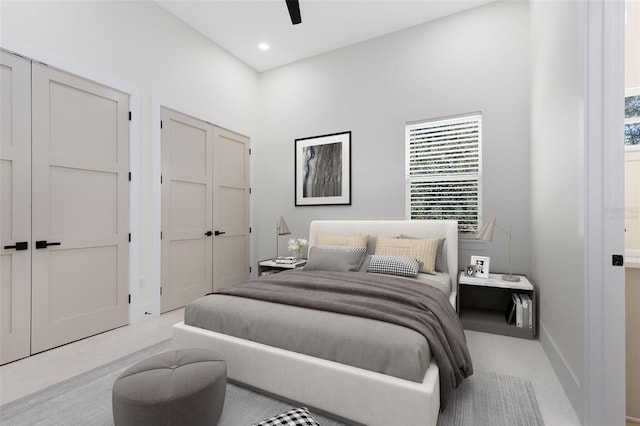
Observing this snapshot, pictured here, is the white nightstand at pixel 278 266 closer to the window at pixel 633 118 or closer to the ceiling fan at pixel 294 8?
the ceiling fan at pixel 294 8

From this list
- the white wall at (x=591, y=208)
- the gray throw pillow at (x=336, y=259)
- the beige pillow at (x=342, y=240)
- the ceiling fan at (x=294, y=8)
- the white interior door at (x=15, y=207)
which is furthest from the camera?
the beige pillow at (x=342, y=240)

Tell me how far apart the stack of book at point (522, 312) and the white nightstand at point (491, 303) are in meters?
0.03

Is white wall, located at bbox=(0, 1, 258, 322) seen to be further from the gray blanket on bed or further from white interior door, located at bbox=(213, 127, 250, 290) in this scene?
the gray blanket on bed

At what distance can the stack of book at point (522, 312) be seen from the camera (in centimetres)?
277

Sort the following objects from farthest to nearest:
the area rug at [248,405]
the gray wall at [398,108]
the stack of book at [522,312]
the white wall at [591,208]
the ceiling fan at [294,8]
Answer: the gray wall at [398,108] → the stack of book at [522,312] → the ceiling fan at [294,8] → the area rug at [248,405] → the white wall at [591,208]

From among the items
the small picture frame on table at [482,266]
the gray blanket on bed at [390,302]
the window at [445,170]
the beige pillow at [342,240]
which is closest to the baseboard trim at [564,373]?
the gray blanket on bed at [390,302]

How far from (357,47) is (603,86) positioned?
10.7 ft

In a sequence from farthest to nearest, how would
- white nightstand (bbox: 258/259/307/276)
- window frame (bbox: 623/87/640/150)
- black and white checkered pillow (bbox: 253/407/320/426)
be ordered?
white nightstand (bbox: 258/259/307/276) → window frame (bbox: 623/87/640/150) → black and white checkered pillow (bbox: 253/407/320/426)

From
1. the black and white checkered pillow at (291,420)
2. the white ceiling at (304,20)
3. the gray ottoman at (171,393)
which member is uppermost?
the white ceiling at (304,20)

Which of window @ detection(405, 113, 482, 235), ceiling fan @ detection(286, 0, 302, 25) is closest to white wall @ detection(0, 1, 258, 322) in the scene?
ceiling fan @ detection(286, 0, 302, 25)

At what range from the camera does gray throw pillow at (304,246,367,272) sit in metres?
3.08

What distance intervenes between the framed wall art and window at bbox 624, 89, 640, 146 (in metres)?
2.81

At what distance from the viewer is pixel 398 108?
12.8 feet

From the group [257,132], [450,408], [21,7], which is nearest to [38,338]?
[21,7]
